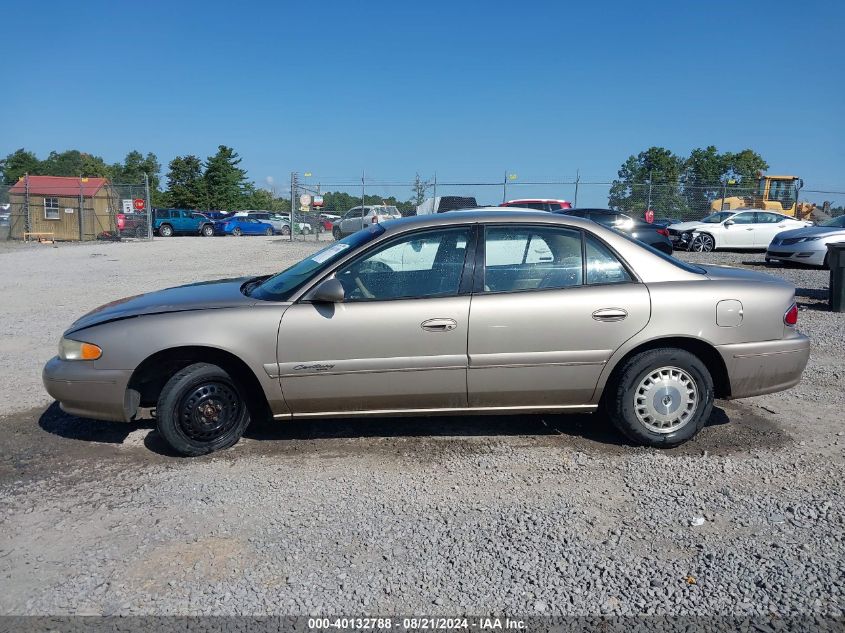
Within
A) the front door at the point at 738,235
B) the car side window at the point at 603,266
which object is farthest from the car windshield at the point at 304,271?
the front door at the point at 738,235

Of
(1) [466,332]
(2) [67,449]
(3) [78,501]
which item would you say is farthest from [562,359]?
(2) [67,449]

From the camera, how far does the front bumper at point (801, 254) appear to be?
1460 cm

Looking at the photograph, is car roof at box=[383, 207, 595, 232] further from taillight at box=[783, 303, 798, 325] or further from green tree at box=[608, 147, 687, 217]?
green tree at box=[608, 147, 687, 217]

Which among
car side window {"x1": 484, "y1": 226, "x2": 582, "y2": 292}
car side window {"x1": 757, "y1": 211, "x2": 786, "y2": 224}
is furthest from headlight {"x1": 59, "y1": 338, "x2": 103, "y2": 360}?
car side window {"x1": 757, "y1": 211, "x2": 786, "y2": 224}

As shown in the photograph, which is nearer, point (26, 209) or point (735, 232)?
point (735, 232)

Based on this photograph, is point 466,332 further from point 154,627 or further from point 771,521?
point 154,627

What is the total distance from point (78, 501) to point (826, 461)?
4505mm

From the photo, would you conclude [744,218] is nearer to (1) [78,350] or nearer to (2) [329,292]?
(2) [329,292]

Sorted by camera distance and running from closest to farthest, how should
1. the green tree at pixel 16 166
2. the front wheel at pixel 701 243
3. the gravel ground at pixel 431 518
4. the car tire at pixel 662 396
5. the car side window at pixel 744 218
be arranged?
1. the gravel ground at pixel 431 518
2. the car tire at pixel 662 396
3. the front wheel at pixel 701 243
4. the car side window at pixel 744 218
5. the green tree at pixel 16 166

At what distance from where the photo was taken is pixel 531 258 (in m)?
4.49

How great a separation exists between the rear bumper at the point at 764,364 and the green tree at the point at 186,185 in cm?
6247

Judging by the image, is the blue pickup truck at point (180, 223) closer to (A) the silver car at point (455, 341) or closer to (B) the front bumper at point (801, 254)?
(B) the front bumper at point (801, 254)

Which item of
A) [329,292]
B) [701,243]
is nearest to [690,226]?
[701,243]

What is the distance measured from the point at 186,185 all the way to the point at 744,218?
5412 centimetres
